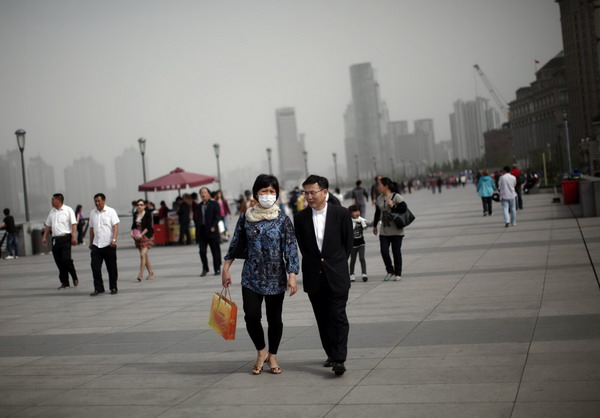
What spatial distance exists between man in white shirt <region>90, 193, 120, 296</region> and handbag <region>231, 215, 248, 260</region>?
7.25m

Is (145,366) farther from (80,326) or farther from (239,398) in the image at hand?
(80,326)

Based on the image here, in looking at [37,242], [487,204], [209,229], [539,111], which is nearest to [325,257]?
[209,229]

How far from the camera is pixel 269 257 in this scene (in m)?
6.68

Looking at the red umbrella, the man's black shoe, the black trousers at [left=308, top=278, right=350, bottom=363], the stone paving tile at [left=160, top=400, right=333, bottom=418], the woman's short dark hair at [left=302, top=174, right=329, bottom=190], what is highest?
the red umbrella

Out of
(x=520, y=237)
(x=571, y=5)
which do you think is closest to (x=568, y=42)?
(x=571, y=5)

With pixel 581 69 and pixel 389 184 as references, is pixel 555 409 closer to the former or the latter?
pixel 389 184

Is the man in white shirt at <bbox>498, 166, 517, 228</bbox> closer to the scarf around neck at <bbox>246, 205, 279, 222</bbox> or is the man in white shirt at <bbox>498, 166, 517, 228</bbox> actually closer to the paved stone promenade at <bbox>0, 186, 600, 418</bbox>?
the paved stone promenade at <bbox>0, 186, 600, 418</bbox>

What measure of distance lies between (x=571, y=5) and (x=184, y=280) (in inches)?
5811

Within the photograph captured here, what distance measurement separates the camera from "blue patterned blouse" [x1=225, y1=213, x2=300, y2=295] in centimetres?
667

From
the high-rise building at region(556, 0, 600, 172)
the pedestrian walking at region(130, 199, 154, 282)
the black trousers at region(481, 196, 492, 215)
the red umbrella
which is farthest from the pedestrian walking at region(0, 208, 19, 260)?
the high-rise building at region(556, 0, 600, 172)

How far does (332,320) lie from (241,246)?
108cm

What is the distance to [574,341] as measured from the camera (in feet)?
22.6

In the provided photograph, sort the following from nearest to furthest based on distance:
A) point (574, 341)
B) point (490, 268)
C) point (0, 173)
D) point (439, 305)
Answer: point (574, 341), point (439, 305), point (490, 268), point (0, 173)

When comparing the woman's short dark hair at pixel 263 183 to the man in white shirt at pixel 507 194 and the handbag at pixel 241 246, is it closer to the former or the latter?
the handbag at pixel 241 246
